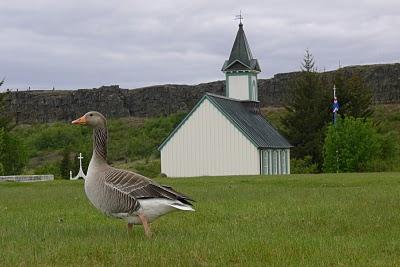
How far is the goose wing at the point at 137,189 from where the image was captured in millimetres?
11977

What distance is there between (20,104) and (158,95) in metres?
30.1

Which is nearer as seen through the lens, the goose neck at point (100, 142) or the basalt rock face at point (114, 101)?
the goose neck at point (100, 142)

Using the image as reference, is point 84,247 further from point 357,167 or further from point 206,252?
point 357,167

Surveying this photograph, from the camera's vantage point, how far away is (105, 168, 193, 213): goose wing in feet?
39.3

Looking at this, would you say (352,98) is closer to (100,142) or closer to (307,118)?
(307,118)

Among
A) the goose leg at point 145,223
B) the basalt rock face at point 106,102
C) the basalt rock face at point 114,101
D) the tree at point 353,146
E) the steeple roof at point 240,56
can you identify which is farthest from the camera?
the basalt rock face at point 106,102

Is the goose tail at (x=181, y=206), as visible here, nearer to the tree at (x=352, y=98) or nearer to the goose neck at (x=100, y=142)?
the goose neck at (x=100, y=142)

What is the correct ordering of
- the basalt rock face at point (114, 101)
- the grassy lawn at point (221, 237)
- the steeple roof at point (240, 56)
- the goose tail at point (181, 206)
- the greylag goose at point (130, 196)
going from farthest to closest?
the basalt rock face at point (114, 101)
the steeple roof at point (240, 56)
the greylag goose at point (130, 196)
the goose tail at point (181, 206)
the grassy lawn at point (221, 237)

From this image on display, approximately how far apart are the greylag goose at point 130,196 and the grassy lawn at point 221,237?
0.41m

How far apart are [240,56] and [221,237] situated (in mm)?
61662

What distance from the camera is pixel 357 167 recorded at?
63.6 metres

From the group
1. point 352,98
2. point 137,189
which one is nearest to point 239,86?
point 352,98

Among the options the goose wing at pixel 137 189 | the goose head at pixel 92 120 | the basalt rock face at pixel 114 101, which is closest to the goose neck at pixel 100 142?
the goose head at pixel 92 120

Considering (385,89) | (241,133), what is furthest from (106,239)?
(385,89)
